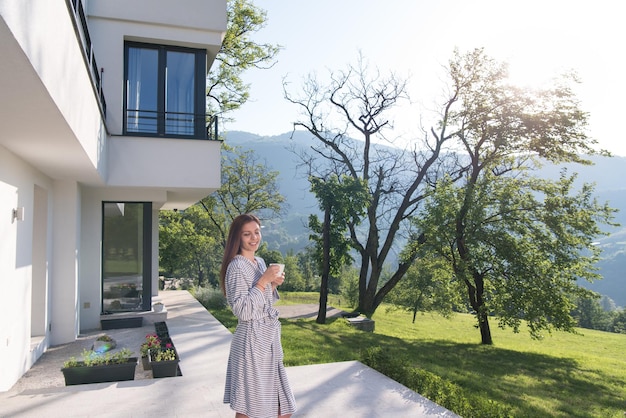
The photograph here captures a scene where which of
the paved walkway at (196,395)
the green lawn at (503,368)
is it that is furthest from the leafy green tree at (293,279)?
the paved walkway at (196,395)

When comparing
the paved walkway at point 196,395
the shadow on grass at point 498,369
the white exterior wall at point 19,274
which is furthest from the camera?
the shadow on grass at point 498,369

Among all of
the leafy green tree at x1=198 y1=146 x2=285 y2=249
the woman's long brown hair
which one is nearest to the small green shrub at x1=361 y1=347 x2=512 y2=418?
the woman's long brown hair

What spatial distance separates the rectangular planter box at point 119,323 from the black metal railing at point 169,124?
417 cm

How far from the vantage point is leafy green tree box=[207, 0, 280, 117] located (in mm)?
20391

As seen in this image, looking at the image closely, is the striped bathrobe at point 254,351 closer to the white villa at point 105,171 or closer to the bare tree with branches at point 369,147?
the white villa at point 105,171

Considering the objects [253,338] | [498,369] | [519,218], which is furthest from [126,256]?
[519,218]

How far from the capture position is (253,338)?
3186 mm

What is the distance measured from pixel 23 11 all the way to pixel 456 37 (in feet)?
63.4

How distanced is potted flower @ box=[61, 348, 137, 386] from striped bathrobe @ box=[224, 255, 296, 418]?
11.9 feet

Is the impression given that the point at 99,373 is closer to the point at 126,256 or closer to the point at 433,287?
the point at 126,256

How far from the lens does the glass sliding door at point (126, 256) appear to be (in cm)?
1129

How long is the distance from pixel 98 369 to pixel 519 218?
13.6m

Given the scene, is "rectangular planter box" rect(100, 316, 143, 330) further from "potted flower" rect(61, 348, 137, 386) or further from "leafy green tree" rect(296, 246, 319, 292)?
"leafy green tree" rect(296, 246, 319, 292)

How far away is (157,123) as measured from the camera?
1039 centimetres
